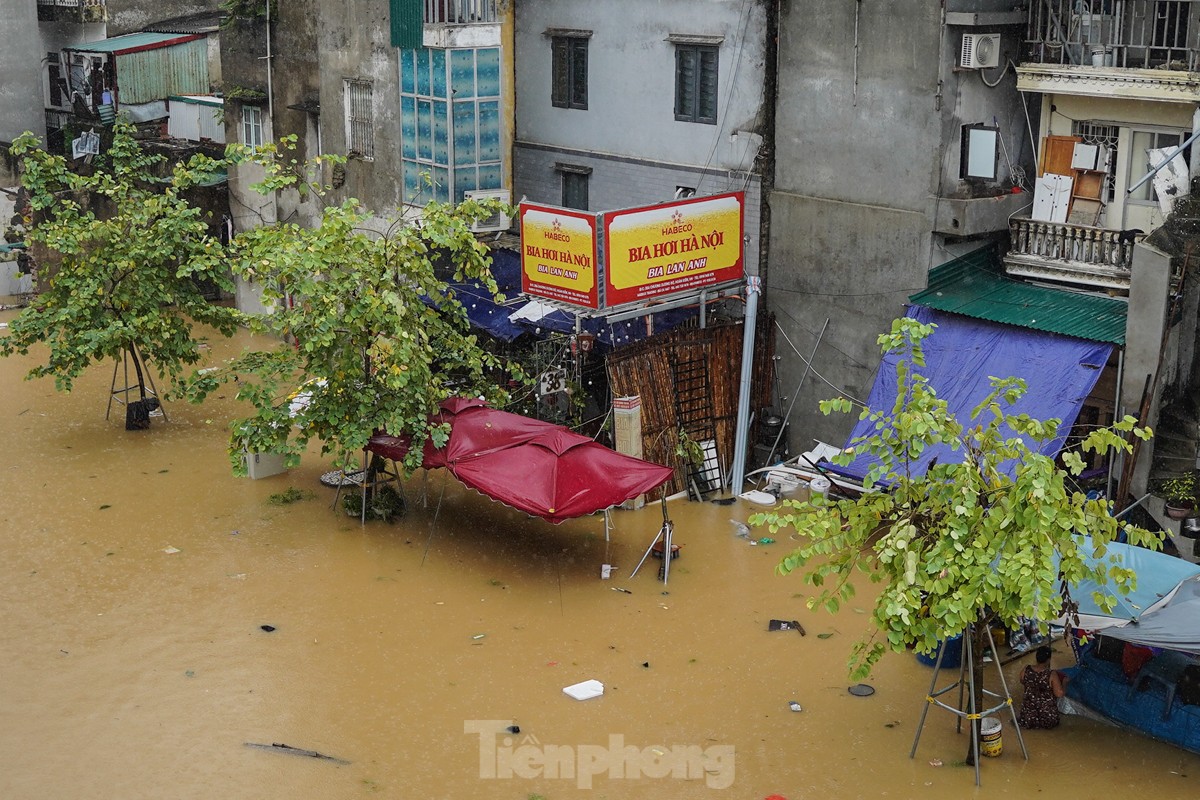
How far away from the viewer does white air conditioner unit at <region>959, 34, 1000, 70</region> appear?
1845cm

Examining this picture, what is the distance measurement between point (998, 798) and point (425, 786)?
17.6ft

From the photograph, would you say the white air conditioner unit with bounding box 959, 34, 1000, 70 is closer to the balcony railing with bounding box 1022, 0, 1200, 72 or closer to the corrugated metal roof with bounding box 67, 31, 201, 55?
the balcony railing with bounding box 1022, 0, 1200, 72

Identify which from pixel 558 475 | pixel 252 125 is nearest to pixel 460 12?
pixel 252 125

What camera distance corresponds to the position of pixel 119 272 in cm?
2261

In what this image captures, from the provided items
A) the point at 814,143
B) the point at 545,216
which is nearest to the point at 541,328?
the point at 545,216

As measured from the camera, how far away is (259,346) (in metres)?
29.6

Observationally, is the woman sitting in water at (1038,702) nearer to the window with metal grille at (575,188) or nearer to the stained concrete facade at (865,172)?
the stained concrete facade at (865,172)

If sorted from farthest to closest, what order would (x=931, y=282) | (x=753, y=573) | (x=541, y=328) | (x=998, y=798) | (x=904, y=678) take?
(x=541, y=328) → (x=931, y=282) → (x=753, y=573) → (x=904, y=678) → (x=998, y=798)

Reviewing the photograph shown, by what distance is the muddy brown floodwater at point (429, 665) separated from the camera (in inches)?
524

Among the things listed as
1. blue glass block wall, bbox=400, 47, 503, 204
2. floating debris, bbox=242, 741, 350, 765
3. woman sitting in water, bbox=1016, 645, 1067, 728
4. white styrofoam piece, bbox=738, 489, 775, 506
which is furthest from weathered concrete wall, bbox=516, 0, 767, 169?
floating debris, bbox=242, 741, 350, 765

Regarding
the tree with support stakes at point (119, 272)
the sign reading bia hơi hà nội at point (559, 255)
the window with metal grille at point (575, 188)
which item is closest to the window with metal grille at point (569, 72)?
the window with metal grille at point (575, 188)

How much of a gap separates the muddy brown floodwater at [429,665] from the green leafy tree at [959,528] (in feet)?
6.26

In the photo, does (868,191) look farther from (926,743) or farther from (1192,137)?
(926,743)

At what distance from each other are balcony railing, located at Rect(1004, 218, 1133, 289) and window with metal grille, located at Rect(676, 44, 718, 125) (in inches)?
205
